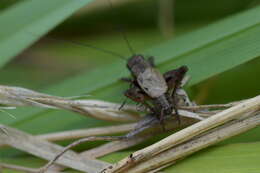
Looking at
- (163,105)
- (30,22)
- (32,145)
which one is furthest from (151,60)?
(32,145)

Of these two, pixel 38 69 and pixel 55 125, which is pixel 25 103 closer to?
pixel 55 125

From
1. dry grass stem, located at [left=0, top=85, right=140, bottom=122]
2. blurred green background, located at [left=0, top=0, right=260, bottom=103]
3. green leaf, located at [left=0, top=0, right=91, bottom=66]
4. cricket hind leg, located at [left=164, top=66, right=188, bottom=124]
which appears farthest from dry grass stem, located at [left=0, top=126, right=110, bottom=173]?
blurred green background, located at [left=0, top=0, right=260, bottom=103]

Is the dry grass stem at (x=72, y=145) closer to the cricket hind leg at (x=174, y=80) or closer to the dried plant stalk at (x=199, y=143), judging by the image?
the dried plant stalk at (x=199, y=143)

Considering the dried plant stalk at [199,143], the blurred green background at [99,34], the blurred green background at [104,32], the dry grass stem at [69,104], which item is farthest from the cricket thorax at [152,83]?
the blurred green background at [99,34]

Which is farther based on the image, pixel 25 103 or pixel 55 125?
pixel 55 125

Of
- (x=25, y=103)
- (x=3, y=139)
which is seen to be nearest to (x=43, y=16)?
(x=25, y=103)
